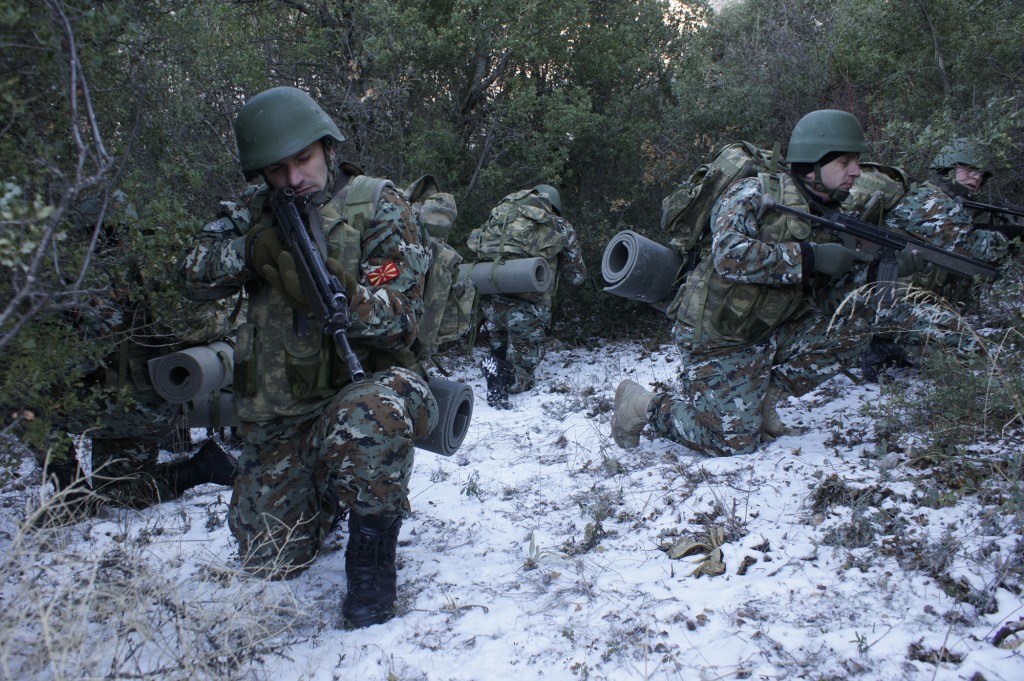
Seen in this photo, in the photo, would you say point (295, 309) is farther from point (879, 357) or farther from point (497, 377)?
point (879, 357)

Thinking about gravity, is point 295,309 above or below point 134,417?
above

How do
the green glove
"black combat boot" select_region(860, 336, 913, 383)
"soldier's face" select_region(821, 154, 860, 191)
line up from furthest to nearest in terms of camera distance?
"black combat boot" select_region(860, 336, 913, 383) → "soldier's face" select_region(821, 154, 860, 191) → the green glove

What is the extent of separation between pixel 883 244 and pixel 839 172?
492mm

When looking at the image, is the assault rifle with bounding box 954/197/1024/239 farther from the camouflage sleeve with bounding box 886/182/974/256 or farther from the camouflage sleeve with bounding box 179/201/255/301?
the camouflage sleeve with bounding box 179/201/255/301

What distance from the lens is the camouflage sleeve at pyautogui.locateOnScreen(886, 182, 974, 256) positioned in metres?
5.61

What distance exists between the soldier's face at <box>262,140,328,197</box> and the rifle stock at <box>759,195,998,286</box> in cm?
261

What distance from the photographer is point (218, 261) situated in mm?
3350

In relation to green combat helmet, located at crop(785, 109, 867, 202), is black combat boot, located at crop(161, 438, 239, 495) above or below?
below

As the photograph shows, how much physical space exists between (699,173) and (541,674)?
3367 millimetres

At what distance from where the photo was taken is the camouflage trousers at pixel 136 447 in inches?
175

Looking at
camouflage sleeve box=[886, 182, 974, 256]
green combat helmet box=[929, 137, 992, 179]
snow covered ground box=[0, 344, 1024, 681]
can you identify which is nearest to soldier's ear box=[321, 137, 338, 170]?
snow covered ground box=[0, 344, 1024, 681]

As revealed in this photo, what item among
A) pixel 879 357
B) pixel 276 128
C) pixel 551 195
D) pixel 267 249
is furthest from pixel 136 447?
pixel 879 357

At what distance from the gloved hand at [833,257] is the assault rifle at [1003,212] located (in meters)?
1.76

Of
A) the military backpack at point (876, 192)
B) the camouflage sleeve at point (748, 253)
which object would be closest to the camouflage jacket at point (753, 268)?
the camouflage sleeve at point (748, 253)
